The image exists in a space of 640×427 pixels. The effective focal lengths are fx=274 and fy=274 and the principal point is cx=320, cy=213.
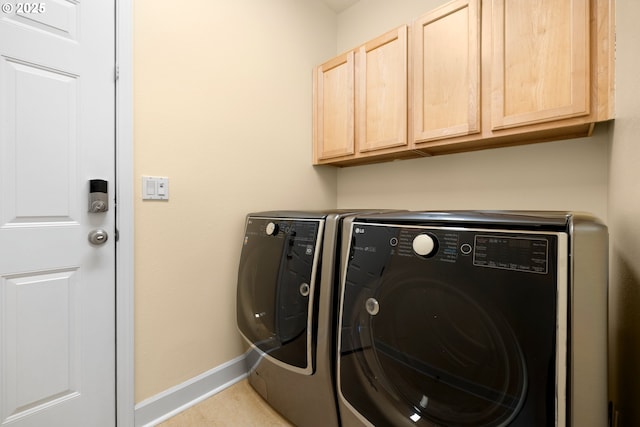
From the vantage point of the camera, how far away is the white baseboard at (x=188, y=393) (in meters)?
1.31

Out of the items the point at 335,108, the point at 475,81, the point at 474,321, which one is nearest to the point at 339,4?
the point at 335,108

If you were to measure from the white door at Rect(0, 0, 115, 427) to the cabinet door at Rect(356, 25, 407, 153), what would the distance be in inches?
54.1

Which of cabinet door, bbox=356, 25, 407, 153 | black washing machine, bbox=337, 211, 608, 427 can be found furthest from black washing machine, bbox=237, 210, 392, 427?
cabinet door, bbox=356, 25, 407, 153

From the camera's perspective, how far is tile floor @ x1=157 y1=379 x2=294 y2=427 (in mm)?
1304

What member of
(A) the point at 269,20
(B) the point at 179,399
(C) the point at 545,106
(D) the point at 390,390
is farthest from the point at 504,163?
(B) the point at 179,399

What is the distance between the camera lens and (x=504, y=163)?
5.35 ft

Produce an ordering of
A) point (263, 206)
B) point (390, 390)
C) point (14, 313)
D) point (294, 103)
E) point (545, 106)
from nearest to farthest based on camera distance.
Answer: point (390, 390) → point (14, 313) → point (545, 106) → point (263, 206) → point (294, 103)

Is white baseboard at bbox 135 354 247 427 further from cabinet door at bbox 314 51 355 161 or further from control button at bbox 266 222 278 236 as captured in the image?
cabinet door at bbox 314 51 355 161

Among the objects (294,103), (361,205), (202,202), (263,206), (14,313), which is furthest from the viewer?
(361,205)

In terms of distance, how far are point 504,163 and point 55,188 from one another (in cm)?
224

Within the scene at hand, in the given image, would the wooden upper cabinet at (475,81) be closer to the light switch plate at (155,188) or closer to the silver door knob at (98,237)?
the light switch plate at (155,188)

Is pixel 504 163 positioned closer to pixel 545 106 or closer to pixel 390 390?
pixel 545 106

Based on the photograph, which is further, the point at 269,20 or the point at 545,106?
the point at 269,20

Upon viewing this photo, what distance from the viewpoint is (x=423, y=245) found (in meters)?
0.81
